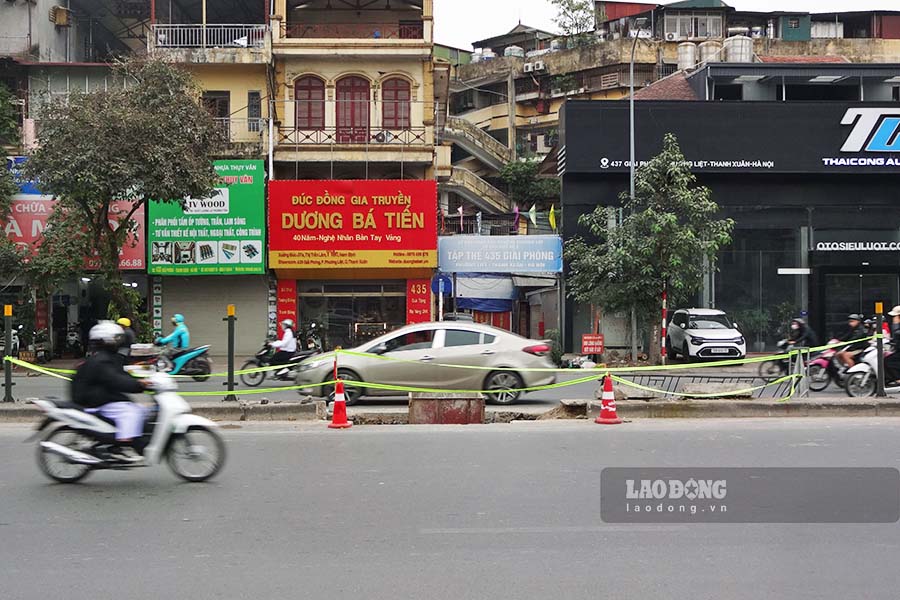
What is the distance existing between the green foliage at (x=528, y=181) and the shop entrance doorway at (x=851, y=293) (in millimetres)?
19411

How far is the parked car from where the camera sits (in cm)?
2614

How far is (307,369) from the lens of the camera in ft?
53.2

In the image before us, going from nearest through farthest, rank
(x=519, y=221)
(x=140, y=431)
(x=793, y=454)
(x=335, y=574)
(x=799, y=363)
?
(x=335, y=574) → (x=140, y=431) → (x=793, y=454) → (x=799, y=363) → (x=519, y=221)

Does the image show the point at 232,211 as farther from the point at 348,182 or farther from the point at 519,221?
the point at 519,221

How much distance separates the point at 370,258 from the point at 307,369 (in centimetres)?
1490

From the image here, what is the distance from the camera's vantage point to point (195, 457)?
8.84 m

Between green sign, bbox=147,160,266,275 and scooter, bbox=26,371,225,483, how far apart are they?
2157cm

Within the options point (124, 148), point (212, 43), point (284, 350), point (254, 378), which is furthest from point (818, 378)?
point (212, 43)

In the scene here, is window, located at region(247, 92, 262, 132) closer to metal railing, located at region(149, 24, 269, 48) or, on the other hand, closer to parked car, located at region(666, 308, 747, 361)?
metal railing, located at region(149, 24, 269, 48)

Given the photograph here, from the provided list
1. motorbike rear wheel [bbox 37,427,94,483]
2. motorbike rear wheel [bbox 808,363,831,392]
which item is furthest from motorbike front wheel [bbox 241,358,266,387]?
motorbike rear wheel [bbox 808,363,831,392]

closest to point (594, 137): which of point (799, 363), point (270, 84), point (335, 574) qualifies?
point (270, 84)

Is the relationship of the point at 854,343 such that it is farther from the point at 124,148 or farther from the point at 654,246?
the point at 124,148

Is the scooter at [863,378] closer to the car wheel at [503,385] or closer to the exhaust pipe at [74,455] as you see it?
the car wheel at [503,385]

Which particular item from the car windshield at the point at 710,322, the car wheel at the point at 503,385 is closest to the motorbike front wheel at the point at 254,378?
the car wheel at the point at 503,385
